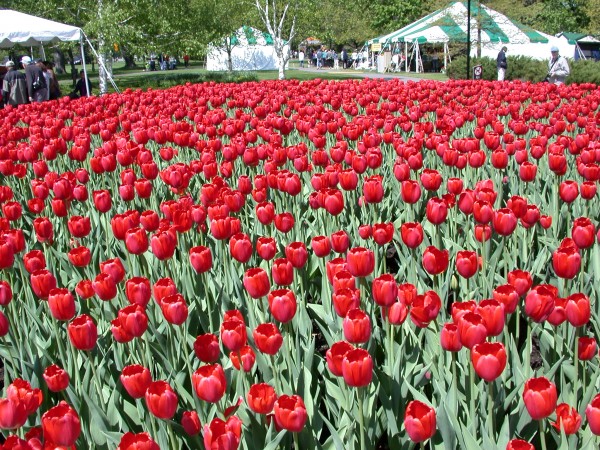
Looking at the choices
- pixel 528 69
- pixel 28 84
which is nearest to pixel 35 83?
pixel 28 84

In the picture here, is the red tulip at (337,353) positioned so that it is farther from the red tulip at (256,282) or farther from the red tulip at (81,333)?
the red tulip at (81,333)

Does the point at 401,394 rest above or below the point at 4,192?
below

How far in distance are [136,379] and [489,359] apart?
0.98 m

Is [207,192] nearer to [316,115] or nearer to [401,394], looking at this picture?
A: [401,394]

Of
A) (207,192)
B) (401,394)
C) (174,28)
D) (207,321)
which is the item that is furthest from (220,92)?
(174,28)

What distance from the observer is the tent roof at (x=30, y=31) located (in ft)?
59.1

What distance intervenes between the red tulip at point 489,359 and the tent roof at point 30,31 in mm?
18282

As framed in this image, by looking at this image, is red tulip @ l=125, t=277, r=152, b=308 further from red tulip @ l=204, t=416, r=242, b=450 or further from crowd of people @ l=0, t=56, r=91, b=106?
crowd of people @ l=0, t=56, r=91, b=106

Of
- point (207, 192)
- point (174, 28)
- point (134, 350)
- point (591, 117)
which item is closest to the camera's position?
point (134, 350)

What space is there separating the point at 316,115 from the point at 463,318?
5689mm

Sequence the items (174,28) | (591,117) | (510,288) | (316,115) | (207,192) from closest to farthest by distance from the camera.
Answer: (510,288)
(207,192)
(591,117)
(316,115)
(174,28)

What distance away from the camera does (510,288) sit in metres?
2.31

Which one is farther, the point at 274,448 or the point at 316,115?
the point at 316,115

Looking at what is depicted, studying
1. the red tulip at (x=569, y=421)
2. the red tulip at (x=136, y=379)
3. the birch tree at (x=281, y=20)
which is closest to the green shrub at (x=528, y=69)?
the birch tree at (x=281, y=20)
